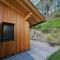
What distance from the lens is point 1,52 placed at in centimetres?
744

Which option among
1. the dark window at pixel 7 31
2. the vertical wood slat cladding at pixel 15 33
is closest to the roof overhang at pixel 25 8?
the vertical wood slat cladding at pixel 15 33

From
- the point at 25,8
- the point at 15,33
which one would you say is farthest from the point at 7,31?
the point at 25,8

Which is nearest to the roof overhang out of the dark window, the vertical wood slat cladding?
the vertical wood slat cladding

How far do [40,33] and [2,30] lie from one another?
Result: 1090 centimetres

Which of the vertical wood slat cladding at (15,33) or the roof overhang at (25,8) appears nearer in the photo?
the vertical wood slat cladding at (15,33)

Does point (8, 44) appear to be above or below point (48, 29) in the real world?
below

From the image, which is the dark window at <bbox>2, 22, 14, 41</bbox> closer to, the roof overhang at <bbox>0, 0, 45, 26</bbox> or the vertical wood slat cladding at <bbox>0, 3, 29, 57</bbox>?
the vertical wood slat cladding at <bbox>0, 3, 29, 57</bbox>

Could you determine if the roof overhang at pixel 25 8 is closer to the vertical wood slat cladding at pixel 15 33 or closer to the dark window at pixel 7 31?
the vertical wood slat cladding at pixel 15 33

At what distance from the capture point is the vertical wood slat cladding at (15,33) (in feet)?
25.0

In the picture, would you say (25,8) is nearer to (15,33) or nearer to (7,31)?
(15,33)

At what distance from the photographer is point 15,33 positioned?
28.1 feet

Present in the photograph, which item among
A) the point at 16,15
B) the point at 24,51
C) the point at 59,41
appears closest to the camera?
the point at 16,15

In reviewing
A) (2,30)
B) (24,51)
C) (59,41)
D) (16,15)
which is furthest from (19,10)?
(59,41)

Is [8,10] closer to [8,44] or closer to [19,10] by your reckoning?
[19,10]
